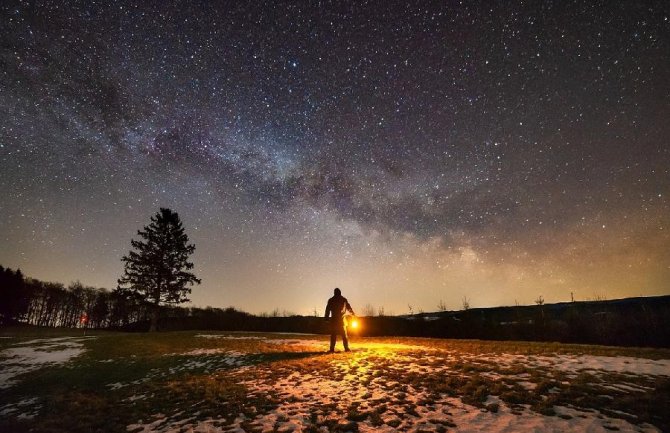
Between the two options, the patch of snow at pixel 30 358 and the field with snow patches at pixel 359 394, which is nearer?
the field with snow patches at pixel 359 394

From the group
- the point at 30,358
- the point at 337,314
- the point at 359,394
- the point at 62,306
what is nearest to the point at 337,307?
the point at 337,314

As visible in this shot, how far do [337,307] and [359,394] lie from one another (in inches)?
256

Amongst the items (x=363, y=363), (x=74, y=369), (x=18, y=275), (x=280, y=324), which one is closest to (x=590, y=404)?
(x=363, y=363)

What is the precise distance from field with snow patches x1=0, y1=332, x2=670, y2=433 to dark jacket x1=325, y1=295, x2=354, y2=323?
5.22ft

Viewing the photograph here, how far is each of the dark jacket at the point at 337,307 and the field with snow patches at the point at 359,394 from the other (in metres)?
1.59

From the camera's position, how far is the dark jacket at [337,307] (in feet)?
49.0

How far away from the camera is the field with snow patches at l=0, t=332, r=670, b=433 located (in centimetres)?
671

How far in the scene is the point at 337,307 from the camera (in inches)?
590

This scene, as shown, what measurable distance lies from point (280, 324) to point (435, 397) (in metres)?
39.9

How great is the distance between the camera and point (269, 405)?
323 inches

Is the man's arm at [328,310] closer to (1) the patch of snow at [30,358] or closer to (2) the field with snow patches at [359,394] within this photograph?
(2) the field with snow patches at [359,394]

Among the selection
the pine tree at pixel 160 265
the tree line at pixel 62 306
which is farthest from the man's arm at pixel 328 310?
the tree line at pixel 62 306

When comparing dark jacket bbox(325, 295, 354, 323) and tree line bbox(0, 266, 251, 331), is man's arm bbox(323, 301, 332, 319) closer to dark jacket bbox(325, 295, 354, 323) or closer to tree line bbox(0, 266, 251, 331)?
Answer: dark jacket bbox(325, 295, 354, 323)

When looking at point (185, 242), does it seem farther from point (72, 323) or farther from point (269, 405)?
point (72, 323)
